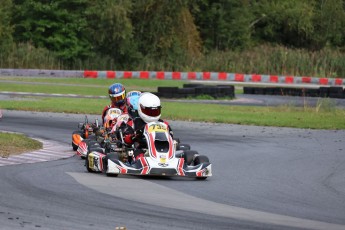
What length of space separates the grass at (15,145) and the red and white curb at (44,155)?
0.14 meters

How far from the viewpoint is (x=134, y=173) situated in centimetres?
1107

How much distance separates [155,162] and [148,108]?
100 cm

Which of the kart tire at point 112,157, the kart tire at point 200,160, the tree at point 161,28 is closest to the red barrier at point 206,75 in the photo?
the tree at point 161,28

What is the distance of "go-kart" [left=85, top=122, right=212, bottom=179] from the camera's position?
36.3 feet

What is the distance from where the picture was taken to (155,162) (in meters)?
11.1

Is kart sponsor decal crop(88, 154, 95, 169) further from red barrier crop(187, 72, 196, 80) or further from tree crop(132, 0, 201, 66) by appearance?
tree crop(132, 0, 201, 66)

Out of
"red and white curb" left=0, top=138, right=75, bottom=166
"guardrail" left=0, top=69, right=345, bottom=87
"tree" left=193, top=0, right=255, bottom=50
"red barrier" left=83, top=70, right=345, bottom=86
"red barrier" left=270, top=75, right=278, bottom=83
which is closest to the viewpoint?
"red and white curb" left=0, top=138, right=75, bottom=166

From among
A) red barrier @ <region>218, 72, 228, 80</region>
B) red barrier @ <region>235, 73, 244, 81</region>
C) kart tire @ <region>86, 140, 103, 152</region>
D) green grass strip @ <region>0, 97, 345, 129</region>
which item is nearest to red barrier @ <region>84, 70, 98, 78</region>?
red barrier @ <region>218, 72, 228, 80</region>

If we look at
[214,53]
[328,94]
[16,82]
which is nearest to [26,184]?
[328,94]

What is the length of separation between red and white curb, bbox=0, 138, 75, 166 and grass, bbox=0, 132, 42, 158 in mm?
141

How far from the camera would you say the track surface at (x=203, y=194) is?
7.83 meters

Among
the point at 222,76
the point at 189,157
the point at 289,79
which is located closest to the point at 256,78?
the point at 222,76

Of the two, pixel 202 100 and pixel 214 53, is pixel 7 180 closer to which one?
pixel 202 100

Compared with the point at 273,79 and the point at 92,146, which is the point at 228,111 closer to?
the point at 92,146
